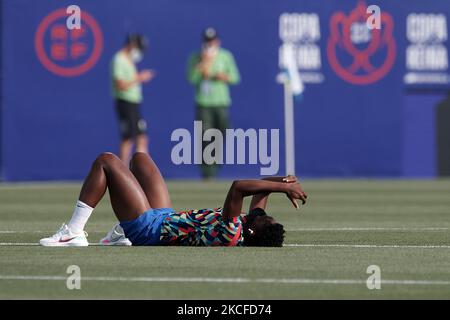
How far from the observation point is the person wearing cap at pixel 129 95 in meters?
33.4

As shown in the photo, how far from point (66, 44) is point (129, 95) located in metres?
2.28

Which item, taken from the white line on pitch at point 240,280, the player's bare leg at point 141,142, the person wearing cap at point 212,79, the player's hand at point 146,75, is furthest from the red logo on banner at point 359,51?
the white line on pitch at point 240,280

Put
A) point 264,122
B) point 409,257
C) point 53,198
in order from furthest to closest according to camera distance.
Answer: point 264,122
point 53,198
point 409,257

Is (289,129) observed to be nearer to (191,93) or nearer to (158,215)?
(191,93)

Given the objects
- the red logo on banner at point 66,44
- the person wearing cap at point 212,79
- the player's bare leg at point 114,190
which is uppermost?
the red logo on banner at point 66,44

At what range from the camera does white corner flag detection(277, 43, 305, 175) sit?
1315 inches

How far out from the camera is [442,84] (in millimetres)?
34531

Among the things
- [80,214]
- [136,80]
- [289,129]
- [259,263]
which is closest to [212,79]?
[136,80]

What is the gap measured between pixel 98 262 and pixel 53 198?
13442 mm

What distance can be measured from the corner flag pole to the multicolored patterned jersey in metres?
21.2

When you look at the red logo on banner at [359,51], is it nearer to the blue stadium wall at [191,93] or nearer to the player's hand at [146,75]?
the blue stadium wall at [191,93]

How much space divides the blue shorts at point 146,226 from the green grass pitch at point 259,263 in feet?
0.50

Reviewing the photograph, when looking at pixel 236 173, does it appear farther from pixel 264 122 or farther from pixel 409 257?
pixel 409 257
